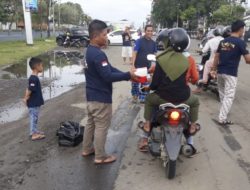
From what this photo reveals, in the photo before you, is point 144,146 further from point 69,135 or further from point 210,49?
point 210,49

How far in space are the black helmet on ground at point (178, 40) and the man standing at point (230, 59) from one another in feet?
7.87

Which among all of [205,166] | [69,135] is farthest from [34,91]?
[205,166]

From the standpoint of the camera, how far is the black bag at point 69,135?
20.7 feet

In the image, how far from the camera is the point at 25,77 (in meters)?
14.9

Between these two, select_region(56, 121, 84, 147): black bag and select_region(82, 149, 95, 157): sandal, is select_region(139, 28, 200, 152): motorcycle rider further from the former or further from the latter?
select_region(56, 121, 84, 147): black bag

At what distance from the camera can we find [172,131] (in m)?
4.89

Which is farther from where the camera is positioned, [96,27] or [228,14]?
[228,14]

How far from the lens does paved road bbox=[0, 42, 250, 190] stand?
4898mm

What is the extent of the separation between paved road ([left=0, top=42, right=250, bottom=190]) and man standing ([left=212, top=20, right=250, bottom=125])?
589 millimetres

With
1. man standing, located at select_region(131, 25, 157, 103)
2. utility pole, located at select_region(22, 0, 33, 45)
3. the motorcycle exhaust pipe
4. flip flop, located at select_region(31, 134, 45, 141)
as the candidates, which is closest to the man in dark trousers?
the motorcycle exhaust pipe

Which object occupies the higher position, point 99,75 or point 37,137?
point 99,75

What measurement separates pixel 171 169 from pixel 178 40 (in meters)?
1.62

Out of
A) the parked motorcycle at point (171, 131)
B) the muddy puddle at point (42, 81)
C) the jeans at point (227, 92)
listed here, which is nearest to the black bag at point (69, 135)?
the parked motorcycle at point (171, 131)

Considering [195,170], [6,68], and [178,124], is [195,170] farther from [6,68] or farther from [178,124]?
[6,68]
